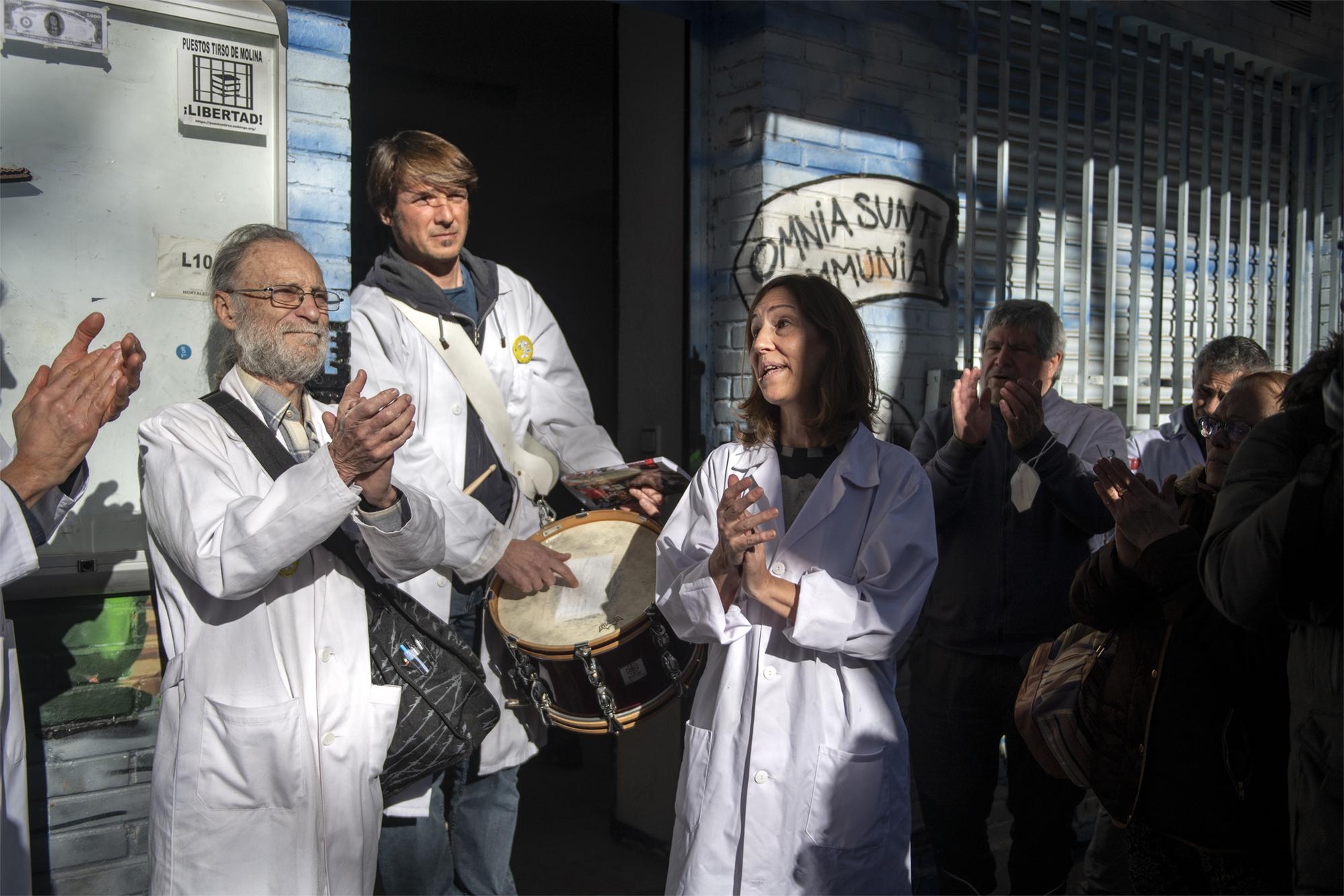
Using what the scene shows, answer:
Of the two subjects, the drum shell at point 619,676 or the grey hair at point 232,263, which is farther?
the drum shell at point 619,676

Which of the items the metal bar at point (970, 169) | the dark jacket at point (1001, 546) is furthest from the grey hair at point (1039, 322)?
the metal bar at point (970, 169)

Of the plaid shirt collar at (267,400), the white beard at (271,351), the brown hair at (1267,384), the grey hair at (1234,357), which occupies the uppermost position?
the grey hair at (1234,357)

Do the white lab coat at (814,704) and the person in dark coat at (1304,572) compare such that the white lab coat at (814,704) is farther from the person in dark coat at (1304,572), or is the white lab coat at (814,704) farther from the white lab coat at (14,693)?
the white lab coat at (14,693)

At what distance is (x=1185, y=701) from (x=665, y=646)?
1.33 metres

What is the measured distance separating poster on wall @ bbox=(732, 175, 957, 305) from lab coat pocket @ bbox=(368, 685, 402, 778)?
7.33 ft

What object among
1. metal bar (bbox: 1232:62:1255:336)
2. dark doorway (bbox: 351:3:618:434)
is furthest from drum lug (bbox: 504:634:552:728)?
metal bar (bbox: 1232:62:1255:336)

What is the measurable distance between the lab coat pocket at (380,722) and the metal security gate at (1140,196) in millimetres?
3072

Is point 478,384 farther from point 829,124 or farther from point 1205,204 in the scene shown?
point 1205,204

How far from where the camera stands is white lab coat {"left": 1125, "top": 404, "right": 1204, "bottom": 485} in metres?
4.62

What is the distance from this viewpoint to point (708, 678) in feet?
9.43

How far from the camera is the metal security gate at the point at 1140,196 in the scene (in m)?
4.96

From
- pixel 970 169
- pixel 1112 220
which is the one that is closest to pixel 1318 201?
pixel 1112 220

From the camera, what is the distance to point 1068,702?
2775 millimetres

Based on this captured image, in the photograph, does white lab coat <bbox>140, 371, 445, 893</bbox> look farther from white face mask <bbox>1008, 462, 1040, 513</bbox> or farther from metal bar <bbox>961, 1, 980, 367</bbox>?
metal bar <bbox>961, 1, 980, 367</bbox>
